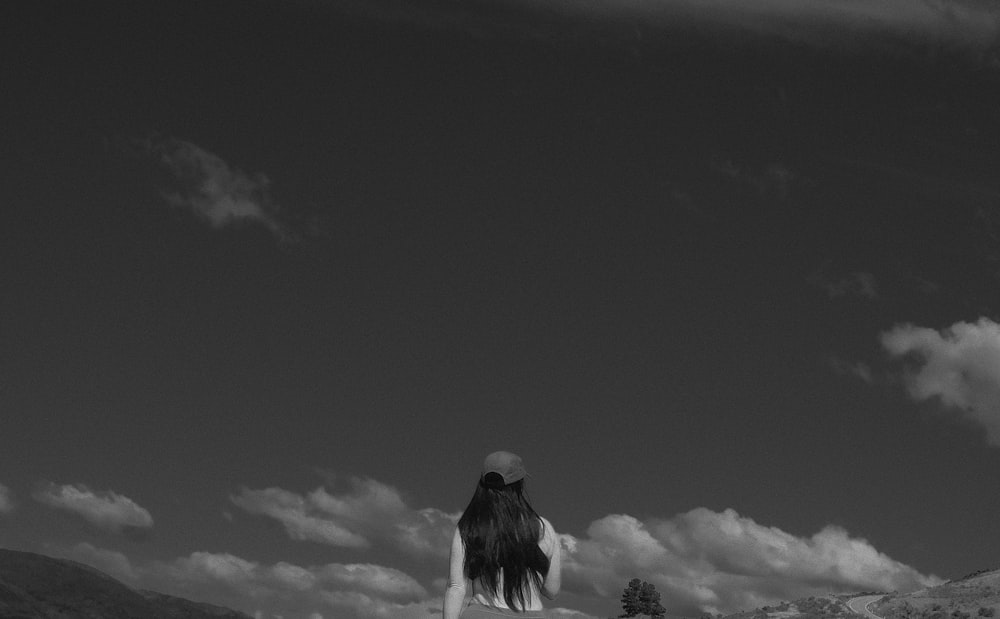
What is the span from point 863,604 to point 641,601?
23302 millimetres

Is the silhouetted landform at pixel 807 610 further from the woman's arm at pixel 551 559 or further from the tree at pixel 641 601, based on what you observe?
the woman's arm at pixel 551 559

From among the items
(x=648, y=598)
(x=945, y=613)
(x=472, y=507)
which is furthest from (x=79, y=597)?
(x=472, y=507)

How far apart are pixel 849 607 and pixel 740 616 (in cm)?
1162

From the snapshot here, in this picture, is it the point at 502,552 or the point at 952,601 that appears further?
the point at 952,601

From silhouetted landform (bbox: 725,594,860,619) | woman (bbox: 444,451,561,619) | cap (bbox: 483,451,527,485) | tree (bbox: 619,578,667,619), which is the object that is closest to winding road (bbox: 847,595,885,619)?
silhouetted landform (bbox: 725,594,860,619)

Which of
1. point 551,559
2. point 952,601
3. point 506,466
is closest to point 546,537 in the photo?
point 551,559

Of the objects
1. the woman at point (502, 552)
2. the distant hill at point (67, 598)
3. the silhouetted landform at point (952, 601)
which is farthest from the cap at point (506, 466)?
the distant hill at point (67, 598)

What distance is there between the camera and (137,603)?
7692 inches

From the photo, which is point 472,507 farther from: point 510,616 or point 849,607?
point 849,607

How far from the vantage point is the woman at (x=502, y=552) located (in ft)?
28.9

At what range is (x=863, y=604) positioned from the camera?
398 feet

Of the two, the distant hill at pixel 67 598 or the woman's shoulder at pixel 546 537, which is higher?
the distant hill at pixel 67 598

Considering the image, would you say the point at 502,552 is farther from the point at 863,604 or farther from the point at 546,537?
the point at 863,604

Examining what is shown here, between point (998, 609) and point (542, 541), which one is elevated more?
point (998, 609)
